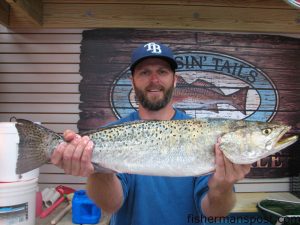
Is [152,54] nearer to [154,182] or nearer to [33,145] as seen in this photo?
[154,182]

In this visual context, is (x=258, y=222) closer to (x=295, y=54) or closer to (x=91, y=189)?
(x=295, y=54)

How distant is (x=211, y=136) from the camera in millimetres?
1733

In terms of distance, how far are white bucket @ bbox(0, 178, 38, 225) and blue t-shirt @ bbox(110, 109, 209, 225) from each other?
115cm

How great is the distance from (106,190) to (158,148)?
0.41m

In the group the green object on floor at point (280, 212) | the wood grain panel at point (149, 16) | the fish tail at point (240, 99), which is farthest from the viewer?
the fish tail at point (240, 99)

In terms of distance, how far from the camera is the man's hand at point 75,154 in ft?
5.64

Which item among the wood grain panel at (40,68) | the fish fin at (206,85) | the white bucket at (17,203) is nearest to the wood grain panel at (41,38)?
the wood grain panel at (40,68)

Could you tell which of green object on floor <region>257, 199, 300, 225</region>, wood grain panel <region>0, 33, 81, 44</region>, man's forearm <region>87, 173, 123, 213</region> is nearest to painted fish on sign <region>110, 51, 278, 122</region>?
wood grain panel <region>0, 33, 81, 44</region>

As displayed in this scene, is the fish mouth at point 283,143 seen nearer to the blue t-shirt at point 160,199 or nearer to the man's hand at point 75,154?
the blue t-shirt at point 160,199

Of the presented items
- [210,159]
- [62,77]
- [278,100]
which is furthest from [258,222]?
[62,77]

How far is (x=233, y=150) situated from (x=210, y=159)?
0.13m

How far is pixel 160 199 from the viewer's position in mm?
1933

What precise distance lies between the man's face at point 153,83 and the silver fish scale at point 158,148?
326 millimetres

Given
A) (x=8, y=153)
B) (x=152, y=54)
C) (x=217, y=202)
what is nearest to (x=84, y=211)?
(x=8, y=153)
